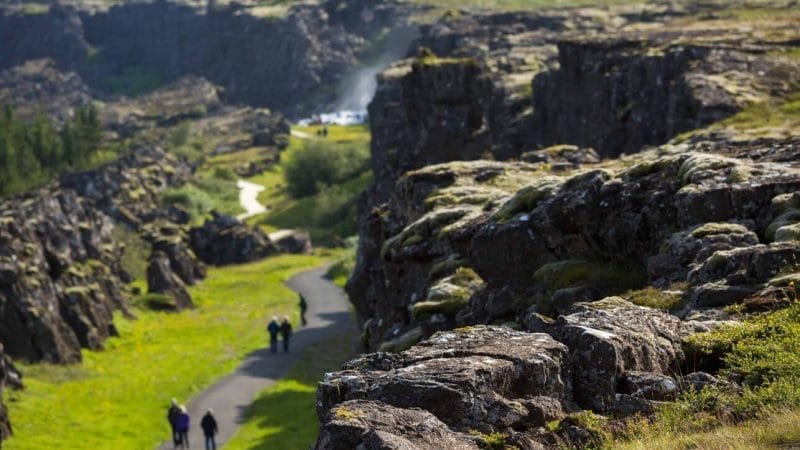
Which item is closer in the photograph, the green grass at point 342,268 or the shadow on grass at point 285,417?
the shadow on grass at point 285,417

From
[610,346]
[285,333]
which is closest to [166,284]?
[285,333]

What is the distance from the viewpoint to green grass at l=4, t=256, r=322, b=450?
58719 millimetres

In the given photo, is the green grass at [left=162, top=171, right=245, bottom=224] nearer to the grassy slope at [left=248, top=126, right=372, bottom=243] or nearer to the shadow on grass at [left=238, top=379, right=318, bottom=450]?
the grassy slope at [left=248, top=126, right=372, bottom=243]

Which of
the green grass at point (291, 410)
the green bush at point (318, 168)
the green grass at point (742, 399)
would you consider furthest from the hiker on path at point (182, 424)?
the green bush at point (318, 168)

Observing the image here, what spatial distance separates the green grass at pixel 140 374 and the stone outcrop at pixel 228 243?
78.4 feet

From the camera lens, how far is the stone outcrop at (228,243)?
133375 mm

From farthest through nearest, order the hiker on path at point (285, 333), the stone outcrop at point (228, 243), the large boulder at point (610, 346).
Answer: the stone outcrop at point (228, 243)
the hiker on path at point (285, 333)
the large boulder at point (610, 346)

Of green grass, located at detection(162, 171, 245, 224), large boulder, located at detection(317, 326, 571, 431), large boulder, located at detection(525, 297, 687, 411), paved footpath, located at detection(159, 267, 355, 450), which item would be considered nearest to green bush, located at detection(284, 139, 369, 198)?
green grass, located at detection(162, 171, 245, 224)

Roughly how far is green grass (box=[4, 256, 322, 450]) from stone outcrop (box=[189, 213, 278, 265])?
23.9 meters

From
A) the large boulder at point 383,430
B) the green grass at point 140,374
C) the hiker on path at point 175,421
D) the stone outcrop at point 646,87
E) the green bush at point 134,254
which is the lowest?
the green bush at point 134,254

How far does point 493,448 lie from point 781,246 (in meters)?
9.93

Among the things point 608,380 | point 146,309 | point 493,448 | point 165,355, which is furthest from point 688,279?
point 146,309

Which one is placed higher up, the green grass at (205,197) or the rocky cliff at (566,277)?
the rocky cliff at (566,277)

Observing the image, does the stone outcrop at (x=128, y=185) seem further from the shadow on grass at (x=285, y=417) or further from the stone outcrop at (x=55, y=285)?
the shadow on grass at (x=285, y=417)
